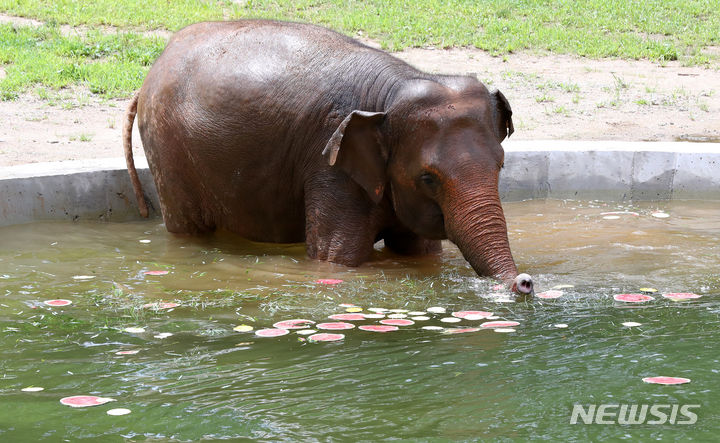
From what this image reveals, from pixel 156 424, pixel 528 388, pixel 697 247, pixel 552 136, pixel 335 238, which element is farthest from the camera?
pixel 552 136

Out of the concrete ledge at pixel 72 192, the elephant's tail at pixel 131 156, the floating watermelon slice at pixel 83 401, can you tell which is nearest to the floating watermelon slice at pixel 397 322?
the floating watermelon slice at pixel 83 401

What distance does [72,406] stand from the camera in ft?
13.9

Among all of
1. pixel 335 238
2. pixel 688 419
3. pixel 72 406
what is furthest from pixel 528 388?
pixel 335 238

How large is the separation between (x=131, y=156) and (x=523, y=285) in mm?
3570

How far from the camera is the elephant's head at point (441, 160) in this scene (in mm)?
6262

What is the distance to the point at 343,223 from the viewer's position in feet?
22.8

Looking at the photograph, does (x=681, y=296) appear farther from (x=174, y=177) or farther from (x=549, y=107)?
(x=549, y=107)

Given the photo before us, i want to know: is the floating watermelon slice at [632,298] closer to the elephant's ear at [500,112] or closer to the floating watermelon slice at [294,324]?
the elephant's ear at [500,112]

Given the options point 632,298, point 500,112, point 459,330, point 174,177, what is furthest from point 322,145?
point 632,298

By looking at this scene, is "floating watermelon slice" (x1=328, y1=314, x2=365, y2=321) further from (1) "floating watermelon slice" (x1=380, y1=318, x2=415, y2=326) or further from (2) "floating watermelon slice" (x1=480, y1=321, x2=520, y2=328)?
(2) "floating watermelon slice" (x1=480, y1=321, x2=520, y2=328)

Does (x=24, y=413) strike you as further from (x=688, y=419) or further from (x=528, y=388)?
(x=688, y=419)

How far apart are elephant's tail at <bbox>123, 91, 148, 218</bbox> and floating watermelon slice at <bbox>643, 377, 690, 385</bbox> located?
15.9 feet

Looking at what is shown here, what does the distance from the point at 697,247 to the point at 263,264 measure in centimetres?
294

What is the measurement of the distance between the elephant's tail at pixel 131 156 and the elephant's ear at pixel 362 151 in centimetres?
212
